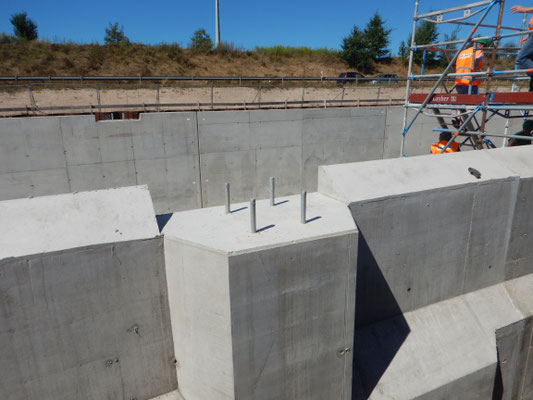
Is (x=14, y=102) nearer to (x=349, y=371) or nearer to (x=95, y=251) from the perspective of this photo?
(x=95, y=251)

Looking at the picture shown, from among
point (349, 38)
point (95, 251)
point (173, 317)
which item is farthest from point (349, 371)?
point (349, 38)

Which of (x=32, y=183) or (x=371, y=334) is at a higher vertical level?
(x=32, y=183)

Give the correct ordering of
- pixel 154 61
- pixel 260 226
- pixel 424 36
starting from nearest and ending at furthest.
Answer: pixel 260 226, pixel 154 61, pixel 424 36

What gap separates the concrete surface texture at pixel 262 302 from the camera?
3211 mm

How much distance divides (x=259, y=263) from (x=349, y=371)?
1.82 m

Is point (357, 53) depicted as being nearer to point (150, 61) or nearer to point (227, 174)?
point (150, 61)

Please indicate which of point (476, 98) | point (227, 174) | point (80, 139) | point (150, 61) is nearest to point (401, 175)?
point (476, 98)

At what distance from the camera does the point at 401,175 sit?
492 centimetres

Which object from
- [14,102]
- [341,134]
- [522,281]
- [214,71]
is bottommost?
[522,281]

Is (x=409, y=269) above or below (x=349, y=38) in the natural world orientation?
below

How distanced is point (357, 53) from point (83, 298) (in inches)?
1504

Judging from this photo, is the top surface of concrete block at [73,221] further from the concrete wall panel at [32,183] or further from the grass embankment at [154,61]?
the grass embankment at [154,61]

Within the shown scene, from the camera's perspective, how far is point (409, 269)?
506cm

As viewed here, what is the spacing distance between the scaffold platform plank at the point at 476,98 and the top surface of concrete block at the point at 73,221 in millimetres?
7105
